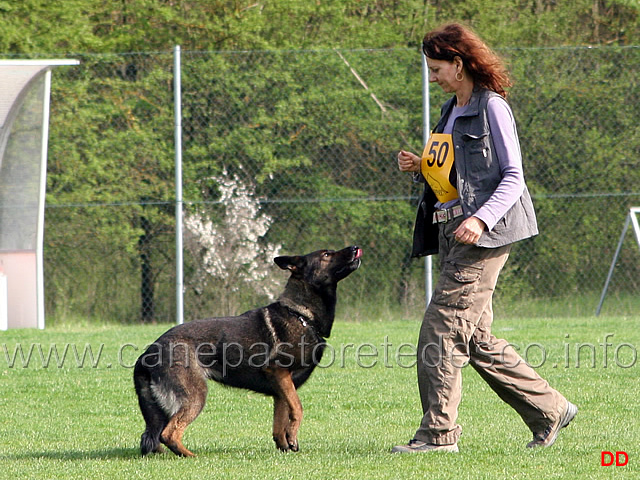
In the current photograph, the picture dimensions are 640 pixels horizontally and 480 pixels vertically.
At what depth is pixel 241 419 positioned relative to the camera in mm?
5754

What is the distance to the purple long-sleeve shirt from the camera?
4047 millimetres

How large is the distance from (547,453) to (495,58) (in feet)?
6.38

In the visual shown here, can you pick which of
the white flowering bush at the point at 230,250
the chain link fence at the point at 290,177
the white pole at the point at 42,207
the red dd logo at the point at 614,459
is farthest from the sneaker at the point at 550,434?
the white pole at the point at 42,207

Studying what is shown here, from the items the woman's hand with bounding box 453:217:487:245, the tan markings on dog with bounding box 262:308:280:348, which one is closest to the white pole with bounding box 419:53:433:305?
the tan markings on dog with bounding box 262:308:280:348

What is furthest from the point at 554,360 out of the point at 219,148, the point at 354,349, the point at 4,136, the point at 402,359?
the point at 4,136

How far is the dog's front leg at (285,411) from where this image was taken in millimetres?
4629

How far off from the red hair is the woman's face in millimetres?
21

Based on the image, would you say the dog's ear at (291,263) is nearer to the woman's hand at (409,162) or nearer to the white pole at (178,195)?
the woman's hand at (409,162)

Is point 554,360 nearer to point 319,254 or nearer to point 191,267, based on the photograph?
point 319,254

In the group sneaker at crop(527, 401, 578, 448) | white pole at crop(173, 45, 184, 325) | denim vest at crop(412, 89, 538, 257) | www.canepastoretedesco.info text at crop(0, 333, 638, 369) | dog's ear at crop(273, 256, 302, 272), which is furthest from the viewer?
white pole at crop(173, 45, 184, 325)

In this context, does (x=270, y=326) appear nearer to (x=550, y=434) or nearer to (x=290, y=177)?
(x=550, y=434)

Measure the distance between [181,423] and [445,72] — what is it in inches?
87.7

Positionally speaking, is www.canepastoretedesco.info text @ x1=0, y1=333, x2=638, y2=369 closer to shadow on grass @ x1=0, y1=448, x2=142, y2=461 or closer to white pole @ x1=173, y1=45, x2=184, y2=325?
white pole @ x1=173, y1=45, x2=184, y2=325

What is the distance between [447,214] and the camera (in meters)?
4.30
